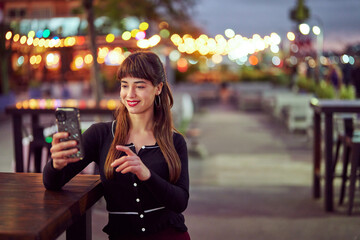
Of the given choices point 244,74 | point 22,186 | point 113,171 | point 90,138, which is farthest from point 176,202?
point 244,74

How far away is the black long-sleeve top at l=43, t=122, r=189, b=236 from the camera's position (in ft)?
7.29

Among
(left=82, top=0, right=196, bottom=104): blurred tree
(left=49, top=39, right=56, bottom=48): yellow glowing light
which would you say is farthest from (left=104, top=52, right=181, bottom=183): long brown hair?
(left=49, top=39, right=56, bottom=48): yellow glowing light

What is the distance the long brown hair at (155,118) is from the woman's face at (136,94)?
0.02 meters

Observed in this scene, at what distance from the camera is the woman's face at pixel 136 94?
2316mm

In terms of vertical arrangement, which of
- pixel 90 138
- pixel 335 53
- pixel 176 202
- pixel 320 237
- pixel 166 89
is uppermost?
pixel 335 53

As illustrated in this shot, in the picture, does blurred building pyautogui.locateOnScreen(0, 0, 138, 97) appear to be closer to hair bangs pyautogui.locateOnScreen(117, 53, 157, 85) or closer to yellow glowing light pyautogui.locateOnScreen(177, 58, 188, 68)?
hair bangs pyautogui.locateOnScreen(117, 53, 157, 85)

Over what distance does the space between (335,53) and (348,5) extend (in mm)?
5942

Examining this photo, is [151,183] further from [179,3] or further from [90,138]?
[179,3]

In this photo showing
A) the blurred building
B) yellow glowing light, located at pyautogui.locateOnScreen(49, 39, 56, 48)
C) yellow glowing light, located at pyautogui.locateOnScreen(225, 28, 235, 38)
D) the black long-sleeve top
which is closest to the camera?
the black long-sleeve top

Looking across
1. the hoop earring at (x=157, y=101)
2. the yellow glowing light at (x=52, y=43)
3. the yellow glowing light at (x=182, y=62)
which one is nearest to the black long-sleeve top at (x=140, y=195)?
the hoop earring at (x=157, y=101)

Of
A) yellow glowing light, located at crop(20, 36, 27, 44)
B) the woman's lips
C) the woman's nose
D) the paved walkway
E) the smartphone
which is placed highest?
yellow glowing light, located at crop(20, 36, 27, 44)

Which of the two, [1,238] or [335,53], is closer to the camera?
[1,238]

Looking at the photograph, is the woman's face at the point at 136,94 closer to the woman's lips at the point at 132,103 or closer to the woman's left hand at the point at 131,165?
the woman's lips at the point at 132,103

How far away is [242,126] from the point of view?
13664 millimetres
